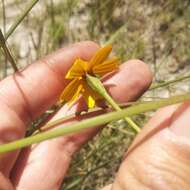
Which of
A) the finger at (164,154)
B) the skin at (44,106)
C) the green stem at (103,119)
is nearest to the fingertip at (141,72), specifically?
the skin at (44,106)

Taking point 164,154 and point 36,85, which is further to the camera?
point 36,85

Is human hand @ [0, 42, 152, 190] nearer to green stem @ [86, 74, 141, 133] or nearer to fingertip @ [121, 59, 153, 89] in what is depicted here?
fingertip @ [121, 59, 153, 89]

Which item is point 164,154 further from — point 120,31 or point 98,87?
point 120,31

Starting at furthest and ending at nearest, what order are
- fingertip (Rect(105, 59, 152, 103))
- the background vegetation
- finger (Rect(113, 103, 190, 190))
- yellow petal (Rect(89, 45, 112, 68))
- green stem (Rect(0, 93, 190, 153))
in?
the background vegetation → fingertip (Rect(105, 59, 152, 103)) → yellow petal (Rect(89, 45, 112, 68)) → finger (Rect(113, 103, 190, 190)) → green stem (Rect(0, 93, 190, 153))

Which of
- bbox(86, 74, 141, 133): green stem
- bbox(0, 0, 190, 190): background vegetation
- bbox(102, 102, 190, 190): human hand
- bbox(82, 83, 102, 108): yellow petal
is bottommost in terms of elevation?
bbox(0, 0, 190, 190): background vegetation

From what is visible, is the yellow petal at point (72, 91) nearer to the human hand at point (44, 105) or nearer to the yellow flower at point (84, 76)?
the yellow flower at point (84, 76)

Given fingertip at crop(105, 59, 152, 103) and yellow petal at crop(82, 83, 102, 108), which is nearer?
yellow petal at crop(82, 83, 102, 108)

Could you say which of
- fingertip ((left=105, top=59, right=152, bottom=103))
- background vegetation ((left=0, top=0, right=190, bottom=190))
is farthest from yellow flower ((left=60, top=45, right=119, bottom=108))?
background vegetation ((left=0, top=0, right=190, bottom=190))

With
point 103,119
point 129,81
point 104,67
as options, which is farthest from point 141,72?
point 103,119
